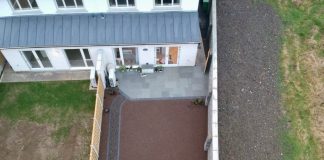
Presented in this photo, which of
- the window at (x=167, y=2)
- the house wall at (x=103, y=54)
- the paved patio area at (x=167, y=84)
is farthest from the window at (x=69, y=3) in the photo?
the paved patio area at (x=167, y=84)

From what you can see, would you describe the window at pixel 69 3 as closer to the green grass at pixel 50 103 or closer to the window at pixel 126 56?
the window at pixel 126 56

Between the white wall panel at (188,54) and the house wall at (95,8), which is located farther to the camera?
the white wall panel at (188,54)

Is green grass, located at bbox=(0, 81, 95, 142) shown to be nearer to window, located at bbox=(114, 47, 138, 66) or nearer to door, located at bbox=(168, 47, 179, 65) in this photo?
window, located at bbox=(114, 47, 138, 66)

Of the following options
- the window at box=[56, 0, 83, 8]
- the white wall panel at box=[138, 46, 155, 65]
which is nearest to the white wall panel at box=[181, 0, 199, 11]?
the white wall panel at box=[138, 46, 155, 65]

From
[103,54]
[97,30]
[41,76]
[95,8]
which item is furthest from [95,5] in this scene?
[41,76]

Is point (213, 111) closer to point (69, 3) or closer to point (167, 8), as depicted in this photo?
point (167, 8)

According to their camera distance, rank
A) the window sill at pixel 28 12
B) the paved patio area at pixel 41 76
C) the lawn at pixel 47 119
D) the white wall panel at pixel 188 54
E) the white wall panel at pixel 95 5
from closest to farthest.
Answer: the lawn at pixel 47 119, the white wall panel at pixel 95 5, the window sill at pixel 28 12, the white wall panel at pixel 188 54, the paved patio area at pixel 41 76

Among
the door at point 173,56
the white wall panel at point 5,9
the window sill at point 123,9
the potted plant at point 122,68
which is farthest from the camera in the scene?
the potted plant at point 122,68

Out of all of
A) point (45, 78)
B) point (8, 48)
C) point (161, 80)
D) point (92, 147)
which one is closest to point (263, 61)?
point (161, 80)
